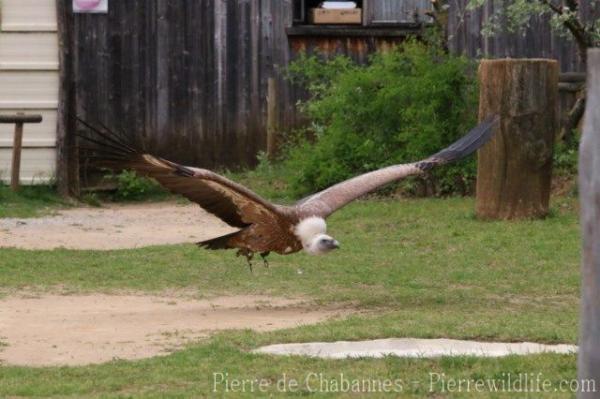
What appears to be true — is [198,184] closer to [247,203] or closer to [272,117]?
[247,203]

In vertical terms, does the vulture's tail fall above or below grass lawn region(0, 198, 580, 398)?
above

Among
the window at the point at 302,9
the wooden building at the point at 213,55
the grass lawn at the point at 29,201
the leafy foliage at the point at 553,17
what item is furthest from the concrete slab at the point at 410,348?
the window at the point at 302,9

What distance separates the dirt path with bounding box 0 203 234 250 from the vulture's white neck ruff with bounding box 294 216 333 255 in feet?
14.2

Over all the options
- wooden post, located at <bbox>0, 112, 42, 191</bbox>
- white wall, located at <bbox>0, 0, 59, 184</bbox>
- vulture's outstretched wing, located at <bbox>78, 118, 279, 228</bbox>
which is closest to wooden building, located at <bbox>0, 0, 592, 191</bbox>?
white wall, located at <bbox>0, 0, 59, 184</bbox>

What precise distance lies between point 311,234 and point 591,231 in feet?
17.2

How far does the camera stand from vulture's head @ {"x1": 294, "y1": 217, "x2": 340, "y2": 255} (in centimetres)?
1023

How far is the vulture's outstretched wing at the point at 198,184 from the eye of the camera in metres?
9.84

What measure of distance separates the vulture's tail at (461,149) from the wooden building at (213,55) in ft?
26.7

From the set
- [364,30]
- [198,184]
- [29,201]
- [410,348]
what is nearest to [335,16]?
[364,30]

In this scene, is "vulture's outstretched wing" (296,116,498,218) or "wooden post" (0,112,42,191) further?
"wooden post" (0,112,42,191)

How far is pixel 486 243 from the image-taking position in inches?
545

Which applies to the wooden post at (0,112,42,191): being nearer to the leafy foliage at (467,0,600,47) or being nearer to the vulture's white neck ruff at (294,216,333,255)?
the leafy foliage at (467,0,600,47)

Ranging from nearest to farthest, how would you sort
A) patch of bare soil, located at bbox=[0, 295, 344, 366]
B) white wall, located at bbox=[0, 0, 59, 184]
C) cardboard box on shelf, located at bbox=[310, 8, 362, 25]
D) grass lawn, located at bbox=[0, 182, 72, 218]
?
patch of bare soil, located at bbox=[0, 295, 344, 366] < grass lawn, located at bbox=[0, 182, 72, 218] < white wall, located at bbox=[0, 0, 59, 184] < cardboard box on shelf, located at bbox=[310, 8, 362, 25]

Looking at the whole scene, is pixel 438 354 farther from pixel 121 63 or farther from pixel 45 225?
pixel 121 63
